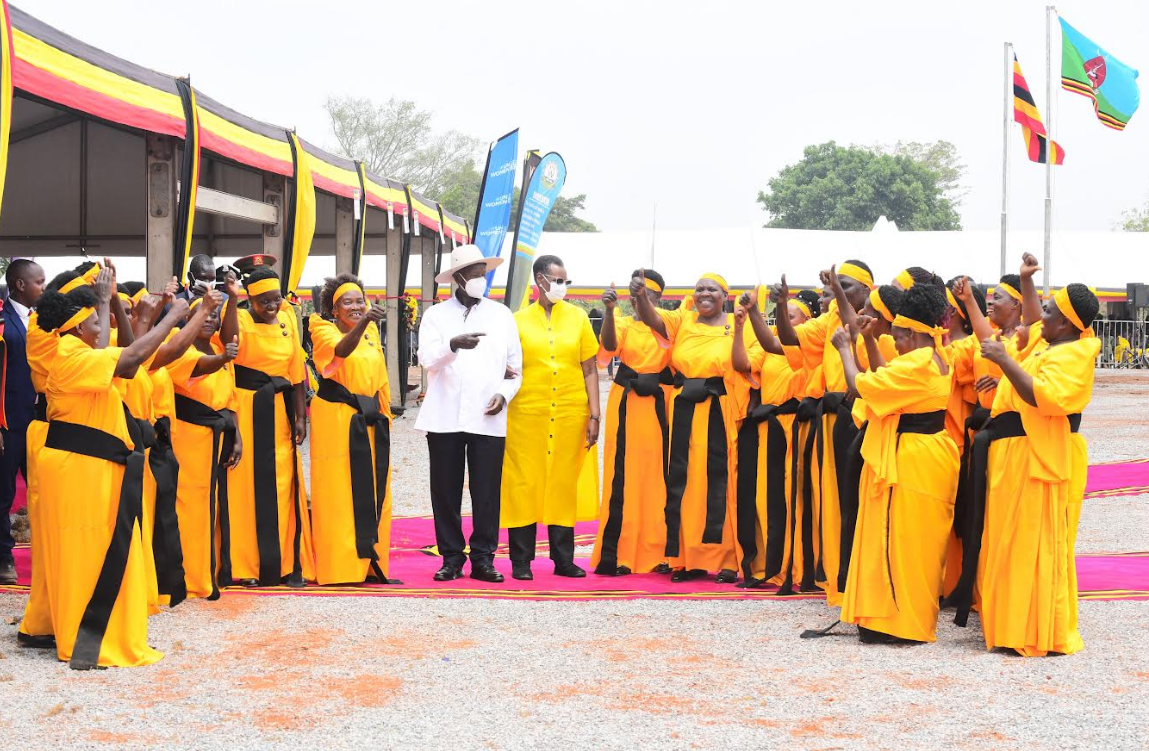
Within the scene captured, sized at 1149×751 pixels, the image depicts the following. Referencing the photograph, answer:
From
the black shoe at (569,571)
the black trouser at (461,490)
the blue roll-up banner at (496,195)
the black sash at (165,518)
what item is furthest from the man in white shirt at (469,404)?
the blue roll-up banner at (496,195)

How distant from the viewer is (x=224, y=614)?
20.6 ft

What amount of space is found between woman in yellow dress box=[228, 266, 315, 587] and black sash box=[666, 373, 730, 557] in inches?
84.8

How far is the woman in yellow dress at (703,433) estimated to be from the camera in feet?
23.9

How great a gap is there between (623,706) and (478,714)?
54 cm

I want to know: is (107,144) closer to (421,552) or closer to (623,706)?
(421,552)

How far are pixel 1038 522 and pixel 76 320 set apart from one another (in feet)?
13.7

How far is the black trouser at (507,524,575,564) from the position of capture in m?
7.40

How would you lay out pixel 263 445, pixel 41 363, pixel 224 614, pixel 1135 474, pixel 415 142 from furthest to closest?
pixel 415 142 < pixel 1135 474 < pixel 263 445 < pixel 224 614 < pixel 41 363

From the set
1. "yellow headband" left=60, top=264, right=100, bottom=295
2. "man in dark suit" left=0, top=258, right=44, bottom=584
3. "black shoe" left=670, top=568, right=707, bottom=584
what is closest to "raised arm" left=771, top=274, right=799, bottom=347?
"black shoe" left=670, top=568, right=707, bottom=584

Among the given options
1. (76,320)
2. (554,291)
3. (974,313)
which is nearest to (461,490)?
(554,291)

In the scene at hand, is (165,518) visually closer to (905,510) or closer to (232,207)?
(905,510)

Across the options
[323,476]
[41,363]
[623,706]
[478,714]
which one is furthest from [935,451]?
[41,363]

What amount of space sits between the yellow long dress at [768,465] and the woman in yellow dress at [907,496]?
3.97ft

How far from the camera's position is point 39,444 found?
5.39 meters
